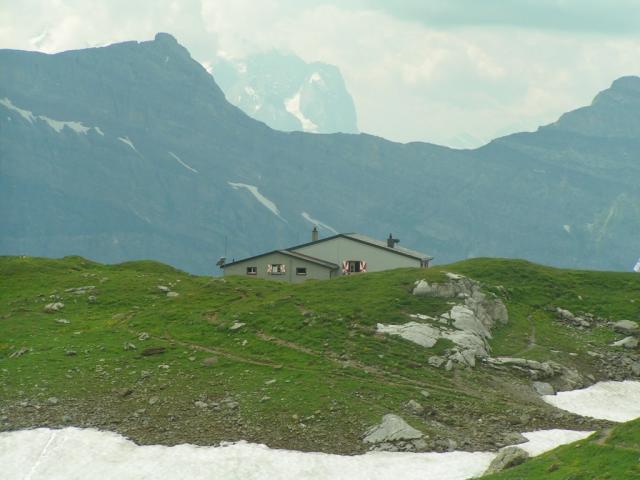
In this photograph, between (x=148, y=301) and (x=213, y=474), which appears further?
(x=148, y=301)

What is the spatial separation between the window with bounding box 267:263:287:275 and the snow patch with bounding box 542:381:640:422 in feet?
185

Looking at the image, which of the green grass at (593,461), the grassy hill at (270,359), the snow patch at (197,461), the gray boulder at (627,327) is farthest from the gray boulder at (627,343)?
the green grass at (593,461)

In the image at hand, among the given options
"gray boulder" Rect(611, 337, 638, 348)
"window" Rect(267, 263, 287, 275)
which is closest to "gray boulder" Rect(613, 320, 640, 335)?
"gray boulder" Rect(611, 337, 638, 348)

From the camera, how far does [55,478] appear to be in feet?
Answer: 150

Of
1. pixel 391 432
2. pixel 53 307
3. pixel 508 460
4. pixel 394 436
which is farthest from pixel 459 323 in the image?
pixel 53 307

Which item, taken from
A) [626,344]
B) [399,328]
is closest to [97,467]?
[399,328]

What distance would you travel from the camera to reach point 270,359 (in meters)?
65.2

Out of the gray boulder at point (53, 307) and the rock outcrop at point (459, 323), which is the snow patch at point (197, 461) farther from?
the gray boulder at point (53, 307)

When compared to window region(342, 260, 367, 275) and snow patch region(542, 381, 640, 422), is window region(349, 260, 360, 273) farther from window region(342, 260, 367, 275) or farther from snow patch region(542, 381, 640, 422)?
snow patch region(542, 381, 640, 422)

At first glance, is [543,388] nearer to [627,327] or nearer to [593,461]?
[627,327]

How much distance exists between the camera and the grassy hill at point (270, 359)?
54.0 metres

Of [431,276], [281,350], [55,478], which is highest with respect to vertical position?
[431,276]

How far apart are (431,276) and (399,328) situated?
45.5ft

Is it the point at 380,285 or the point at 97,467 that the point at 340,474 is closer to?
the point at 97,467
